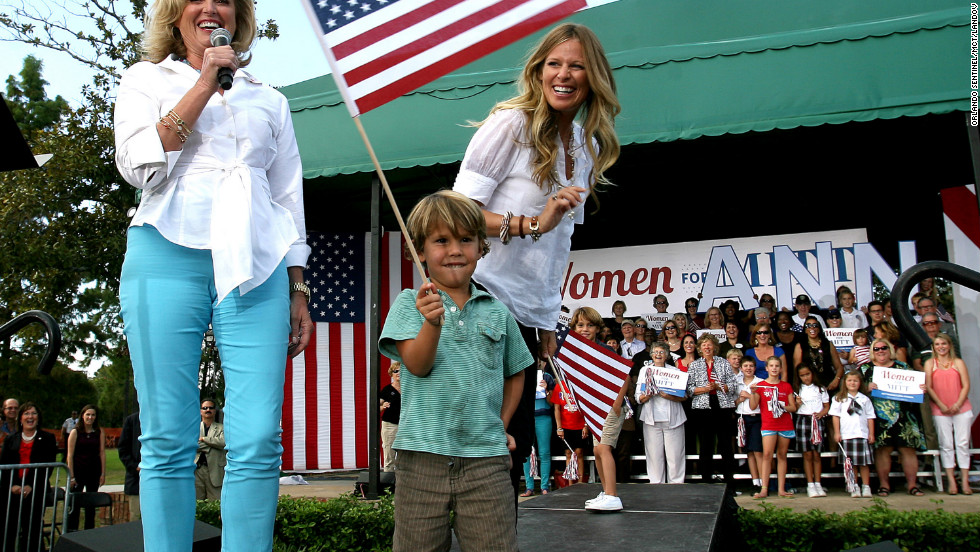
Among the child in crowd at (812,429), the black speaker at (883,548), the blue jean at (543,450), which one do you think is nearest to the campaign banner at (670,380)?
the child in crowd at (812,429)

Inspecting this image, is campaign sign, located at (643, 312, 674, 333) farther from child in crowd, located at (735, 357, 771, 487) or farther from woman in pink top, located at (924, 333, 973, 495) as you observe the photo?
woman in pink top, located at (924, 333, 973, 495)

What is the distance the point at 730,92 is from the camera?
687cm

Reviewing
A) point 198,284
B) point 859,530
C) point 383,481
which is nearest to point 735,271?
point 383,481

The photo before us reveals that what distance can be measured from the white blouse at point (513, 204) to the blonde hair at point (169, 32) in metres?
0.80

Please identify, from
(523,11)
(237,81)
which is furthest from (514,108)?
(237,81)

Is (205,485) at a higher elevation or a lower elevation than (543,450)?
lower

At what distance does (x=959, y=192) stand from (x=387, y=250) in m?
7.54

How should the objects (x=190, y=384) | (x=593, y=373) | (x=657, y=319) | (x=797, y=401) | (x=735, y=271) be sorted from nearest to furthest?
1. (x=190, y=384)
2. (x=593, y=373)
3. (x=797, y=401)
4. (x=735, y=271)
5. (x=657, y=319)

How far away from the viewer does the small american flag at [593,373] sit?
5973 mm

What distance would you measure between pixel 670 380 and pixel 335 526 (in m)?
3.91

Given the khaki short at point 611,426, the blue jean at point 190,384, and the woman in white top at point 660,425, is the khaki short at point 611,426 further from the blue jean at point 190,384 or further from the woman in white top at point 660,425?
the blue jean at point 190,384

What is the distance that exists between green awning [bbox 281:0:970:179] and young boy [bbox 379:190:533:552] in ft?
16.6

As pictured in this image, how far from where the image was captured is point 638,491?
16.7ft

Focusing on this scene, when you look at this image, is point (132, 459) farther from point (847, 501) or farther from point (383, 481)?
point (847, 501)
